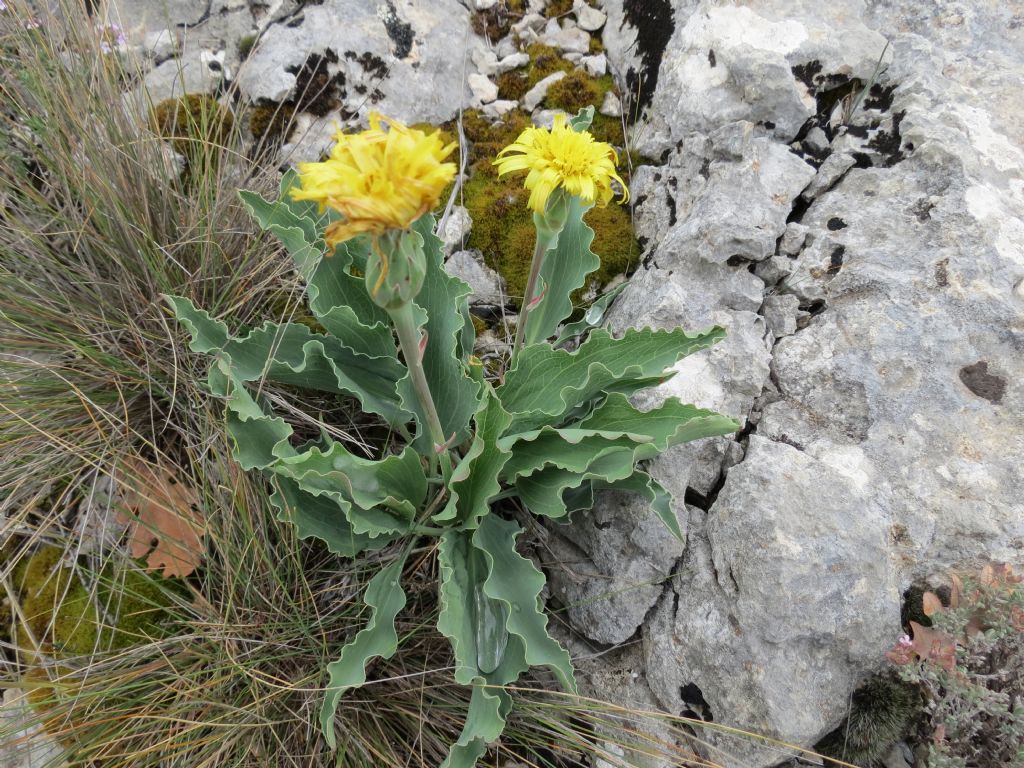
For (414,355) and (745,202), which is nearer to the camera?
(414,355)

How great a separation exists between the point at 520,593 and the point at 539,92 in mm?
2469

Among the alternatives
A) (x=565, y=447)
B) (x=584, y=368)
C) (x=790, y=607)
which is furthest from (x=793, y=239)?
(x=790, y=607)

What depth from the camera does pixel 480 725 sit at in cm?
184

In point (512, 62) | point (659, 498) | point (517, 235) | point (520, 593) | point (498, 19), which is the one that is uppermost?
point (498, 19)

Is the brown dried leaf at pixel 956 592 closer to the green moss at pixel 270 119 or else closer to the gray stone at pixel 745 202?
the gray stone at pixel 745 202

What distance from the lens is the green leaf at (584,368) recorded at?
207cm

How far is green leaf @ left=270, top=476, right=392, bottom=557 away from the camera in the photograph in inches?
78.3

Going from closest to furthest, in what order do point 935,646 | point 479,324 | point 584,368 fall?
point 935,646 < point 584,368 < point 479,324

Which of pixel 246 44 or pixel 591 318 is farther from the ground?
pixel 246 44

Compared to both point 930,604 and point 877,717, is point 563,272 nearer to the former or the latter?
point 930,604

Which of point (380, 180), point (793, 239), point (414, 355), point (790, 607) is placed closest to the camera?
point (380, 180)

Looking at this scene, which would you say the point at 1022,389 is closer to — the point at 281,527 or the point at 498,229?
the point at 498,229

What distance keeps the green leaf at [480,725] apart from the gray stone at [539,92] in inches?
105

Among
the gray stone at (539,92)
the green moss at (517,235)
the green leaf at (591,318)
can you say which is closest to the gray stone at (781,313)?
the green leaf at (591,318)
